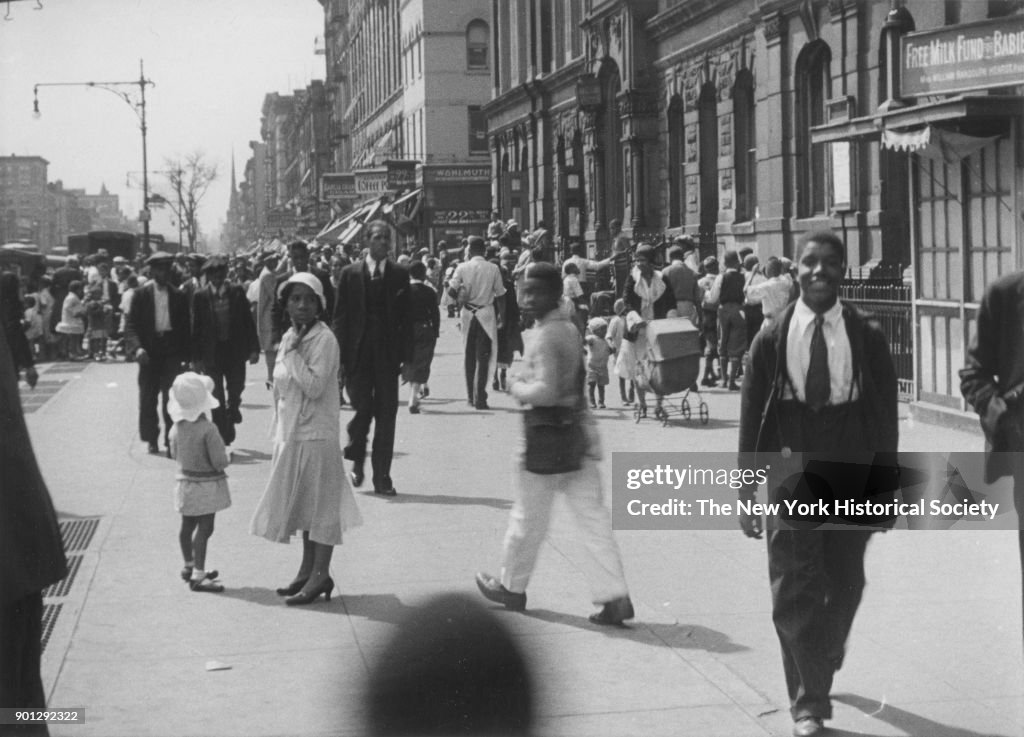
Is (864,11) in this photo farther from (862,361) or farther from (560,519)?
(862,361)

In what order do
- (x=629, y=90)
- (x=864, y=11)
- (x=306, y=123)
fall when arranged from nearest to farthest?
1. (x=864, y=11)
2. (x=629, y=90)
3. (x=306, y=123)

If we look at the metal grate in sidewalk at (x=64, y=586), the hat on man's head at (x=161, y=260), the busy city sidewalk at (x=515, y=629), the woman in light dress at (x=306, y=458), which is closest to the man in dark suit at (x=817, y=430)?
the busy city sidewalk at (x=515, y=629)

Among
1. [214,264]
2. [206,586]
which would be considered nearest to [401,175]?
[214,264]

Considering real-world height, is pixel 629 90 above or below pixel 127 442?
above

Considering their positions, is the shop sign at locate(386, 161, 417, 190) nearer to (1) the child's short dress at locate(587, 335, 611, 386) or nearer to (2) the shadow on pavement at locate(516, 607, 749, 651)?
(1) the child's short dress at locate(587, 335, 611, 386)

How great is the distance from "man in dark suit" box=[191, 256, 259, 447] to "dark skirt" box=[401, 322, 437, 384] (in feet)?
8.23

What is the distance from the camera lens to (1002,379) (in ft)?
19.0

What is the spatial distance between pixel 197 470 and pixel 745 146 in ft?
67.8

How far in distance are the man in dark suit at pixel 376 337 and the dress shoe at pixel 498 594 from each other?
3488 millimetres

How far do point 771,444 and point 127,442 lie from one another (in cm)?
1032

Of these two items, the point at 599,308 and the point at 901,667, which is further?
the point at 599,308

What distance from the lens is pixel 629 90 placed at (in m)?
32.6

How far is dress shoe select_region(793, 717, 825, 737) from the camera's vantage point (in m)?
5.61

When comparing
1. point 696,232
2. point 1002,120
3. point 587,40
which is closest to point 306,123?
point 587,40
